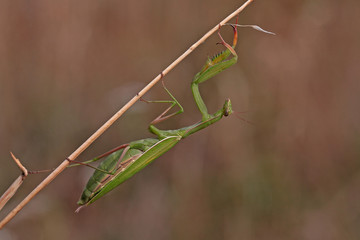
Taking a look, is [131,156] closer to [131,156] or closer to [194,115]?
[131,156]

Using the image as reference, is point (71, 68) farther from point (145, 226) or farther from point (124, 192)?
point (145, 226)

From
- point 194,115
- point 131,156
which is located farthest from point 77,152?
point 194,115

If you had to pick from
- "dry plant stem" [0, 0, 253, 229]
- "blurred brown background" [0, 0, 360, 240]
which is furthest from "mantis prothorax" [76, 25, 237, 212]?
"blurred brown background" [0, 0, 360, 240]

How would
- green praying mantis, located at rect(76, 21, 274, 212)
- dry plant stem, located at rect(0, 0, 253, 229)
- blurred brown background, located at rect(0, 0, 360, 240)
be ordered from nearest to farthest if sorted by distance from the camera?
1. dry plant stem, located at rect(0, 0, 253, 229)
2. green praying mantis, located at rect(76, 21, 274, 212)
3. blurred brown background, located at rect(0, 0, 360, 240)

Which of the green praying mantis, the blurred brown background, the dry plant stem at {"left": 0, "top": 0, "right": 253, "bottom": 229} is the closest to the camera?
the dry plant stem at {"left": 0, "top": 0, "right": 253, "bottom": 229}

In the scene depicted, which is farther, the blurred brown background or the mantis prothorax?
the blurred brown background

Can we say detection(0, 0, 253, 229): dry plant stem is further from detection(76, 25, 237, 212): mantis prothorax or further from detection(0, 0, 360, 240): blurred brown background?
detection(0, 0, 360, 240): blurred brown background

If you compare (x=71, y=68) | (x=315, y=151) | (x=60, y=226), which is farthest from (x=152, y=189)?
(x=315, y=151)

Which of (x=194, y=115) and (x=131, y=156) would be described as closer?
(x=131, y=156)
